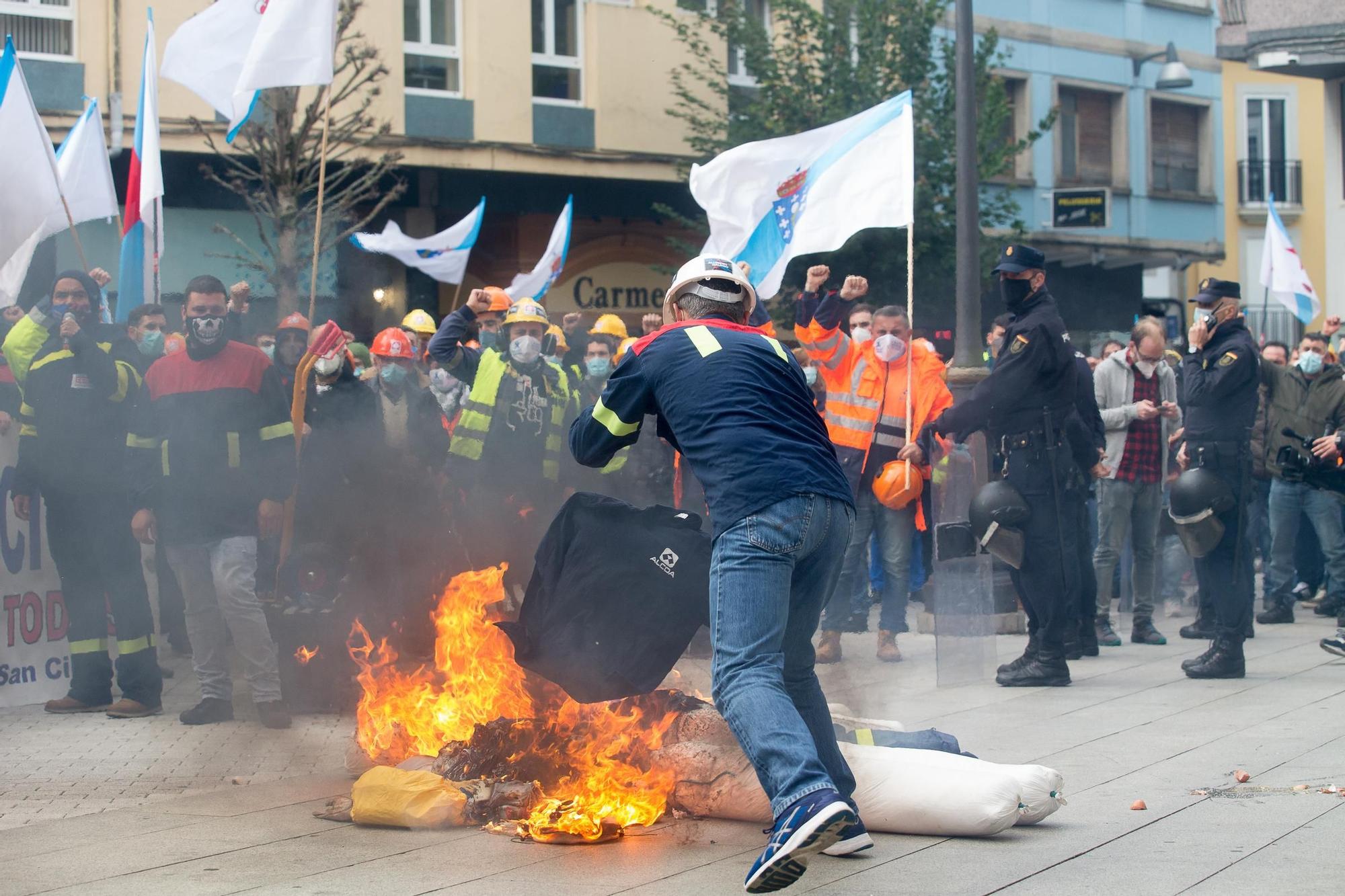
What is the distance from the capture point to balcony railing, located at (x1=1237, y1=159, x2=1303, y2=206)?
110 ft

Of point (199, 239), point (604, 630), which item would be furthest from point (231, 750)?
point (199, 239)

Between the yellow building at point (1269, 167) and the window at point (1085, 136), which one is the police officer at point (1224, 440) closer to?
the window at point (1085, 136)

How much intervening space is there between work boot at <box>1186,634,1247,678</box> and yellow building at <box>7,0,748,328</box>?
11380 mm

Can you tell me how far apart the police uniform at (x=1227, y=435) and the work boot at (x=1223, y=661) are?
0.4 inches

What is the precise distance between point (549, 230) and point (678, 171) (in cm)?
192

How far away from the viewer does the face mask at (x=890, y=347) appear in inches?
365

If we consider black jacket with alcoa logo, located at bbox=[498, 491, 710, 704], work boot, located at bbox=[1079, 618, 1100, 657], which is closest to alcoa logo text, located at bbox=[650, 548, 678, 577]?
black jacket with alcoa logo, located at bbox=[498, 491, 710, 704]

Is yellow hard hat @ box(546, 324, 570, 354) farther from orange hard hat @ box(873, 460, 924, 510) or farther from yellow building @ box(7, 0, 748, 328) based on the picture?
yellow building @ box(7, 0, 748, 328)

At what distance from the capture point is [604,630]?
4961 mm

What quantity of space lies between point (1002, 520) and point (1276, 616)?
4.08 meters

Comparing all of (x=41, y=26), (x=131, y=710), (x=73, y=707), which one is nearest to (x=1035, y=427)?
(x=131, y=710)

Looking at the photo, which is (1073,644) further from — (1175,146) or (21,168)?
(1175,146)

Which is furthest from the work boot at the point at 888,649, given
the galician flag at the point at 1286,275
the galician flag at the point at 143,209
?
the galician flag at the point at 1286,275

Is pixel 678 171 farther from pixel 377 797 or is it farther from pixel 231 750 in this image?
pixel 377 797
